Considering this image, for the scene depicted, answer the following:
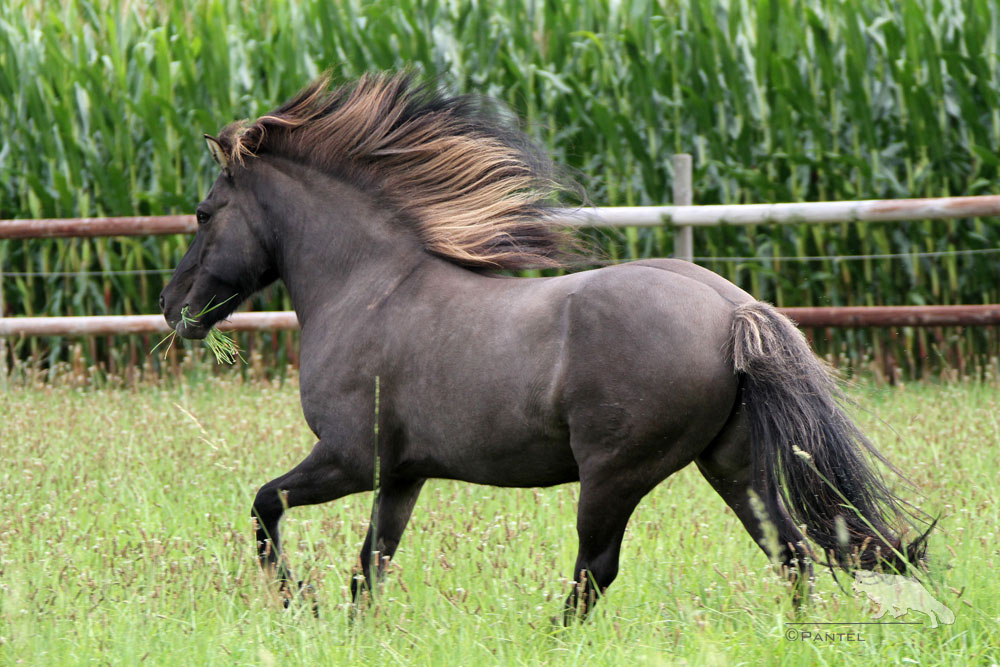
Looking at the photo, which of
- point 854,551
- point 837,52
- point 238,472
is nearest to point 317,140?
point 238,472

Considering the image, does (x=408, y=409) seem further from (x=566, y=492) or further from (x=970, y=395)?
(x=970, y=395)

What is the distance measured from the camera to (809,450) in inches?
123

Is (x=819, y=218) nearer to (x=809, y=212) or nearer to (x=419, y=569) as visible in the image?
(x=809, y=212)

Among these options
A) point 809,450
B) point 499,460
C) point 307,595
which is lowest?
point 307,595

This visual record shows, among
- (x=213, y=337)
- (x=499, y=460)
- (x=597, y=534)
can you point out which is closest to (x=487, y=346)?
(x=499, y=460)

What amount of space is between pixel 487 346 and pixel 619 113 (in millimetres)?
4913

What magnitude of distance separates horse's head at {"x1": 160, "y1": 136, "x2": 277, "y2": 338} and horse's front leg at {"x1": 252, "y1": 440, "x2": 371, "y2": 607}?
769mm

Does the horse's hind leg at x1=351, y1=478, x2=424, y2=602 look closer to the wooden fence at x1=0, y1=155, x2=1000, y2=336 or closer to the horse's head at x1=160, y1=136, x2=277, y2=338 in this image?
the horse's head at x1=160, y1=136, x2=277, y2=338

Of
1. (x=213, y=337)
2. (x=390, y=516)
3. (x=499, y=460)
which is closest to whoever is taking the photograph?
(x=499, y=460)

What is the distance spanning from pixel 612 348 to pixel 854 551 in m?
0.89

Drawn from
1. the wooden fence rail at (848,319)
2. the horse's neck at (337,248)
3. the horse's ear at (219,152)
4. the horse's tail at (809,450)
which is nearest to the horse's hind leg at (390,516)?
the horse's neck at (337,248)

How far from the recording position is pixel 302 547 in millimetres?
4297

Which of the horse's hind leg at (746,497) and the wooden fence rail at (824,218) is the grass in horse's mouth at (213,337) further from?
the wooden fence rail at (824,218)

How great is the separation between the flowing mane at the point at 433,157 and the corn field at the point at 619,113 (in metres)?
3.47
